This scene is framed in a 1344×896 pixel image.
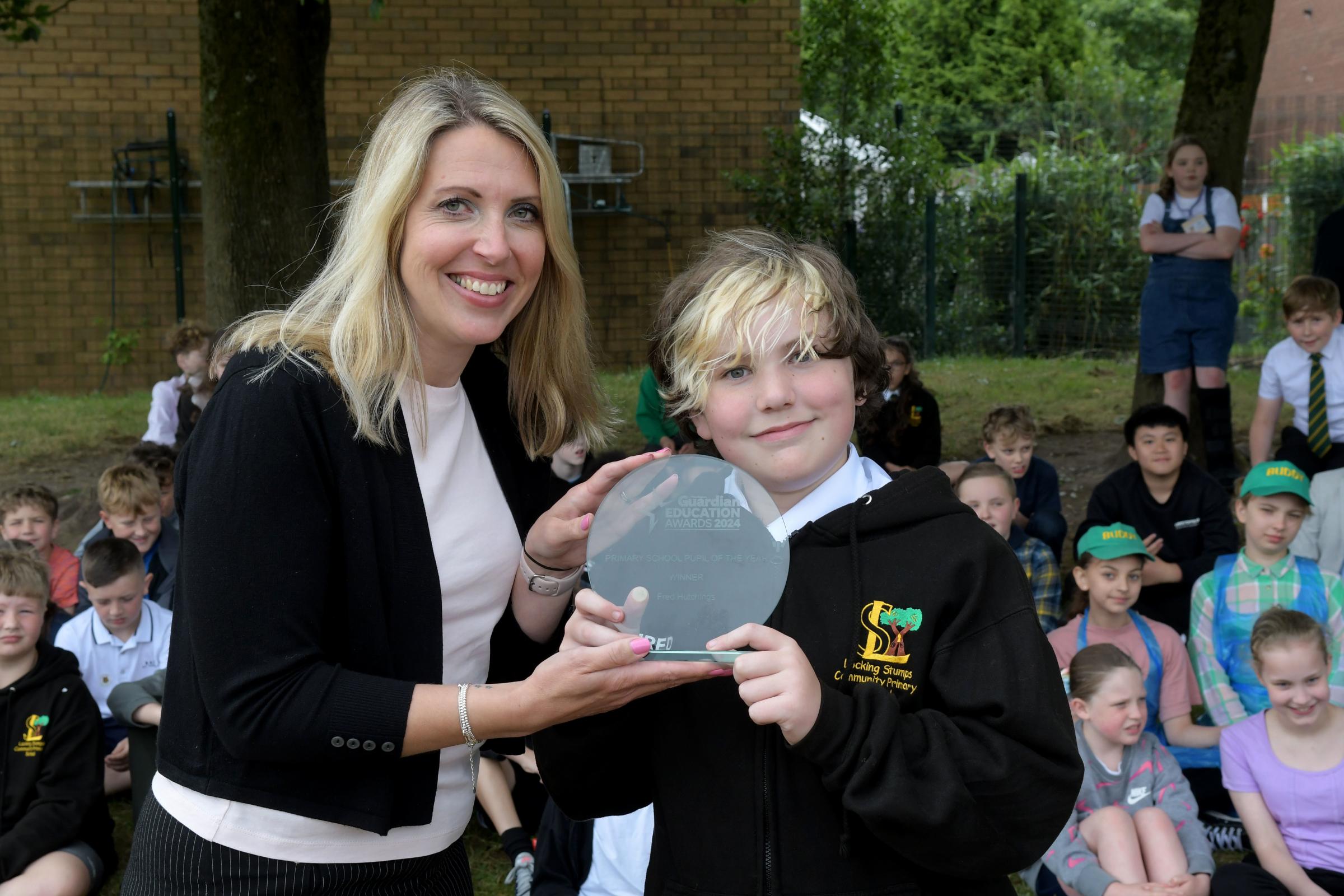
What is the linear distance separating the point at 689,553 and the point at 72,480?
7.60m

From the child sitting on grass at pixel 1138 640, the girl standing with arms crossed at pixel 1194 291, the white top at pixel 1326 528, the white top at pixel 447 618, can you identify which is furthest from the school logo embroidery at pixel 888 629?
the girl standing with arms crossed at pixel 1194 291

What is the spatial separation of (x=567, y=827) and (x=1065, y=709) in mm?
2513

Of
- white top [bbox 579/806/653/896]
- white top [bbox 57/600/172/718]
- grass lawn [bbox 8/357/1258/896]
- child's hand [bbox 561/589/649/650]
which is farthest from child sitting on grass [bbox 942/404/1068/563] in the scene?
child's hand [bbox 561/589/649/650]

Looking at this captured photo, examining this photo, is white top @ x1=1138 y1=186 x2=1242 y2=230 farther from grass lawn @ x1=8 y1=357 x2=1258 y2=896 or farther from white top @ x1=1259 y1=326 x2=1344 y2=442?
grass lawn @ x1=8 y1=357 x2=1258 y2=896

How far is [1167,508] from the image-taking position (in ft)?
19.4

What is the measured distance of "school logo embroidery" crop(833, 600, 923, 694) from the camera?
167 cm

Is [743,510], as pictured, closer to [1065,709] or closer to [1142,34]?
[1065,709]

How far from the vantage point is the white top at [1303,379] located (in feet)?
20.0

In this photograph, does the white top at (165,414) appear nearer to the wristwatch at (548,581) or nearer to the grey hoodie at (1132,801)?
the grey hoodie at (1132,801)

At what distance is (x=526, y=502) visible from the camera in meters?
2.11

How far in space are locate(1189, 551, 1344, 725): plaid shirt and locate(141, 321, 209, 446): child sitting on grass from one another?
505 centimetres

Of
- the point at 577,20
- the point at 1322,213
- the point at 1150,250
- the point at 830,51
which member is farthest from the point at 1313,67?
the point at 1150,250

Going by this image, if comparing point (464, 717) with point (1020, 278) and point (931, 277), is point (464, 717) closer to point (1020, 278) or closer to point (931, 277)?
point (931, 277)

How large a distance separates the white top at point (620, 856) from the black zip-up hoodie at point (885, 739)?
5.98 feet
